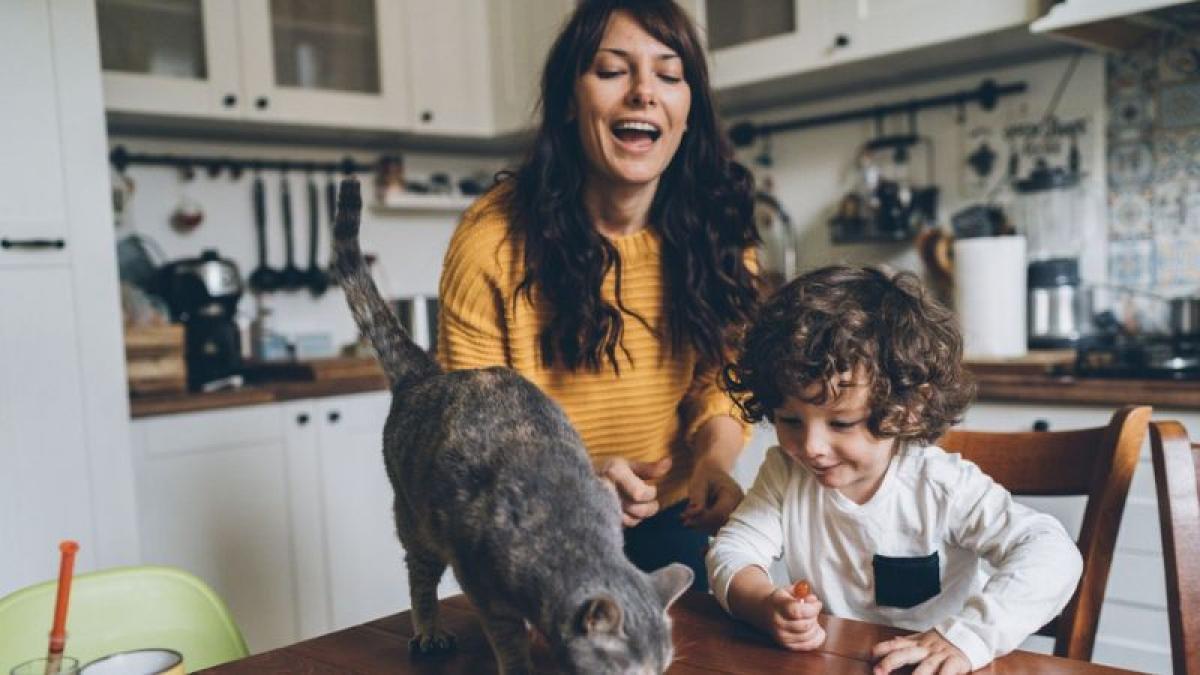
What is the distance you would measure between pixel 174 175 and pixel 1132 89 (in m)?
2.80

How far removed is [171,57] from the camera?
2.86 metres

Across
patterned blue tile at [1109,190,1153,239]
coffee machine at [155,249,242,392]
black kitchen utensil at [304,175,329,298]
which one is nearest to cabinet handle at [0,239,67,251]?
coffee machine at [155,249,242,392]

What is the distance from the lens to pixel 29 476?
2.23m

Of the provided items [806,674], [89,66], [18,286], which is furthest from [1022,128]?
[18,286]

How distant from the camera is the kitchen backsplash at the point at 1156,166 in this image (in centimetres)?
238

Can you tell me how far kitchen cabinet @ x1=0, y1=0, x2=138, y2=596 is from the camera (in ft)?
7.23

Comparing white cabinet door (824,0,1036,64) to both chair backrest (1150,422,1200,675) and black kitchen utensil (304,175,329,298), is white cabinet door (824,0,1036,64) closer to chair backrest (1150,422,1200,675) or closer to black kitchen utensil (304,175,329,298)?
chair backrest (1150,422,1200,675)

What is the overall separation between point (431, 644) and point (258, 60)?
244cm

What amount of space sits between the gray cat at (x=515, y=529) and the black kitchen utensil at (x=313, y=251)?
2.47 m

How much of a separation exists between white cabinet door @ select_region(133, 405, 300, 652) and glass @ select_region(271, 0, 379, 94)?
112 centimetres

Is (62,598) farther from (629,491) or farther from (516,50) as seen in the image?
(516,50)

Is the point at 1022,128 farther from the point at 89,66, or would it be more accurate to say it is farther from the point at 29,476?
the point at 29,476

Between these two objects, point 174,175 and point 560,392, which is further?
point 174,175

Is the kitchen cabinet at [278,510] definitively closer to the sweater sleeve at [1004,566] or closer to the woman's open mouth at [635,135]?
the woman's open mouth at [635,135]
